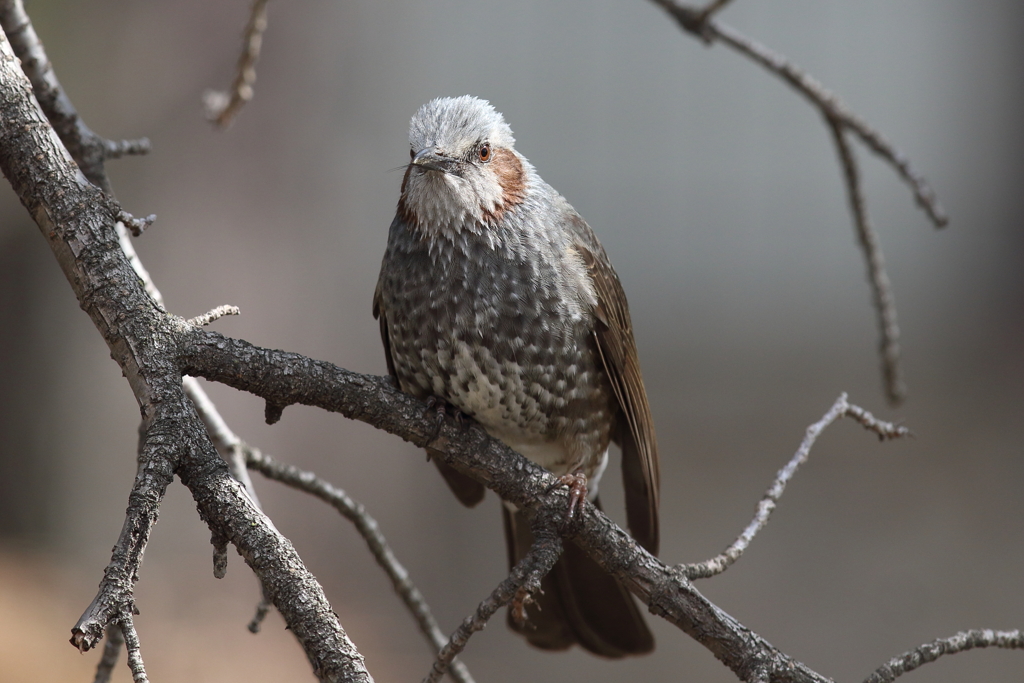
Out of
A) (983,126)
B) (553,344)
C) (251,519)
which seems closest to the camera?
(251,519)

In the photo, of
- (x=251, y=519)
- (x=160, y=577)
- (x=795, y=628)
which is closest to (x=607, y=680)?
(x=795, y=628)

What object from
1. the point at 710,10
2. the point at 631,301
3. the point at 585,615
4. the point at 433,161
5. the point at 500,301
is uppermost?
the point at 631,301

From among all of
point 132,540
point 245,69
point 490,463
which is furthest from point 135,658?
point 245,69

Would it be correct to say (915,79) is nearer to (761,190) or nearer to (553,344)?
(761,190)

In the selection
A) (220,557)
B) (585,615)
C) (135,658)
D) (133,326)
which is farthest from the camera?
(585,615)

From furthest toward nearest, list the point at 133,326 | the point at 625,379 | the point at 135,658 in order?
the point at 625,379, the point at 133,326, the point at 135,658

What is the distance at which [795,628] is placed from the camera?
20.0 feet

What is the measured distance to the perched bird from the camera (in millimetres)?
2658

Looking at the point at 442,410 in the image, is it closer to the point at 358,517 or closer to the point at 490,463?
the point at 490,463

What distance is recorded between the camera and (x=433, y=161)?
260 centimetres

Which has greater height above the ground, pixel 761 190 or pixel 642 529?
pixel 761 190

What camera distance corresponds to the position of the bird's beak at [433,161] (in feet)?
8.47

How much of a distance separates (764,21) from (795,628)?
4.57 metres

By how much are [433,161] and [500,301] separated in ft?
1.48
